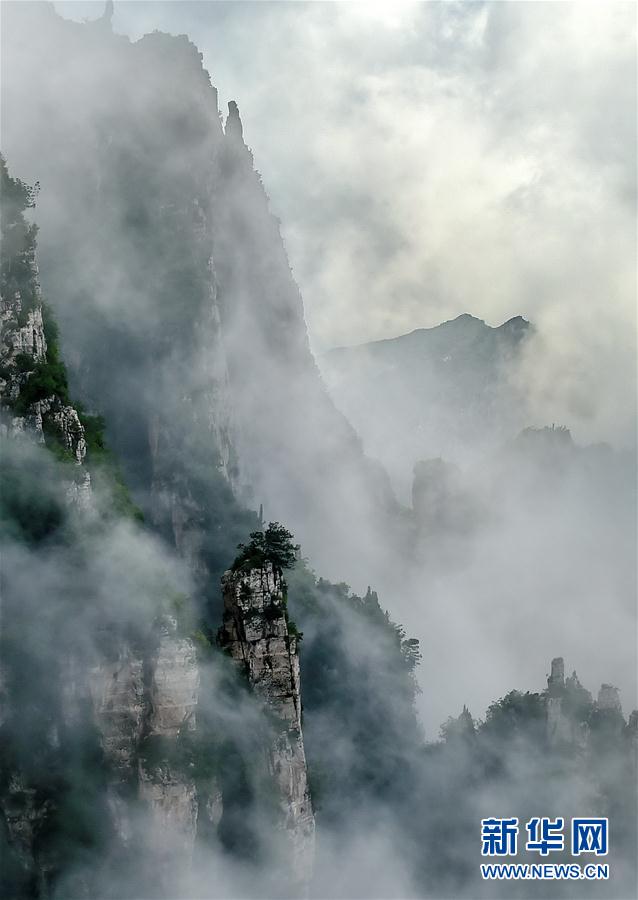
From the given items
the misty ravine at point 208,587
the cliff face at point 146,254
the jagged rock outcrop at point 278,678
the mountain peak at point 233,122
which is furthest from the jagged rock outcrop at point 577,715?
the mountain peak at point 233,122

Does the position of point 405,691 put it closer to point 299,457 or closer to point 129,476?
point 129,476

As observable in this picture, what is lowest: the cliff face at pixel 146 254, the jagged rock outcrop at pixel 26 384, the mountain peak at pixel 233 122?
the jagged rock outcrop at pixel 26 384

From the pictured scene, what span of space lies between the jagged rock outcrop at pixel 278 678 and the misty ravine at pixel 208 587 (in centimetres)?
18

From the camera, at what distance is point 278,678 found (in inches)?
2670

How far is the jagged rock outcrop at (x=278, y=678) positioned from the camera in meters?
66.6

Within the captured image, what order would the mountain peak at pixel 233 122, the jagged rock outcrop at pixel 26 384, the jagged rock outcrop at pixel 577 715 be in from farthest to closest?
the mountain peak at pixel 233 122, the jagged rock outcrop at pixel 577 715, the jagged rock outcrop at pixel 26 384

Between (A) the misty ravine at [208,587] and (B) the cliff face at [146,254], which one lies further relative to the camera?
(B) the cliff face at [146,254]

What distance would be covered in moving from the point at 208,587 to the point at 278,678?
4568 centimetres

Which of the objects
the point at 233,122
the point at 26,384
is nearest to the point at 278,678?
the point at 26,384

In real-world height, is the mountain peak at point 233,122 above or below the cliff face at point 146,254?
above

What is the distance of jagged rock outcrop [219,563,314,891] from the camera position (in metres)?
66.6

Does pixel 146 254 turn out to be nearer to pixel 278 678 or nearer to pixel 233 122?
pixel 233 122

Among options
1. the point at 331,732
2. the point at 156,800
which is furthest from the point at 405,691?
the point at 156,800

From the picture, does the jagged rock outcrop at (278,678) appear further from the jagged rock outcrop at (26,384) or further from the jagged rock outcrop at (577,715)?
the jagged rock outcrop at (577,715)
